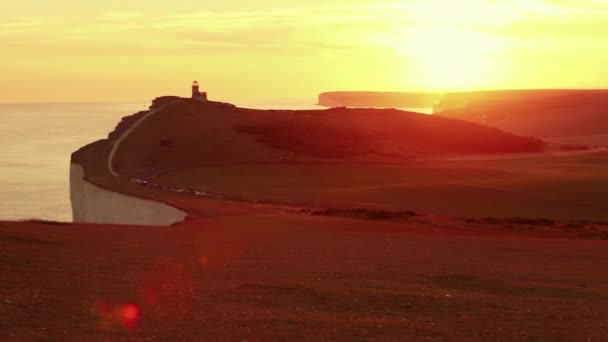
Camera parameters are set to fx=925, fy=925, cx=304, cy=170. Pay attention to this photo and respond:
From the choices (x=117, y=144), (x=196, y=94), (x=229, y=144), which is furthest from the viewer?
(x=196, y=94)

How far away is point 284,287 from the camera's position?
57.5ft

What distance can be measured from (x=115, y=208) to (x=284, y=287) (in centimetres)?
3597

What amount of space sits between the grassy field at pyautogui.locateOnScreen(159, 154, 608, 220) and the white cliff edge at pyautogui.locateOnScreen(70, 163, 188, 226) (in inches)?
217

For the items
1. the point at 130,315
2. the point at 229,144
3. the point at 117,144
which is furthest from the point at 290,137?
the point at 130,315

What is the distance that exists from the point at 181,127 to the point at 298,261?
64.9 metres

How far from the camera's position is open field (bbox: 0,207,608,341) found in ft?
45.5

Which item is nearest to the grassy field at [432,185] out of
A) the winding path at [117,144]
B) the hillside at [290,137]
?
the winding path at [117,144]

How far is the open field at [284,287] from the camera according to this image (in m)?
13.9

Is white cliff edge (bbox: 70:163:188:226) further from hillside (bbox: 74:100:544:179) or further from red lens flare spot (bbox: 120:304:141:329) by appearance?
red lens flare spot (bbox: 120:304:141:329)

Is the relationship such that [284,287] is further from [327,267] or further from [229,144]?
[229,144]

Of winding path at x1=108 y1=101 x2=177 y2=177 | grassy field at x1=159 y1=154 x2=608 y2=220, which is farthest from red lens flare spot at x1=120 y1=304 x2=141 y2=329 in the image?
winding path at x1=108 y1=101 x2=177 y2=177

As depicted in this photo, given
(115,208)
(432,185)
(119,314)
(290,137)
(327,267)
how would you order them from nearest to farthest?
(119,314) → (327,267) → (115,208) → (432,185) → (290,137)

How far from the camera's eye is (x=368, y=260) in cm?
2258

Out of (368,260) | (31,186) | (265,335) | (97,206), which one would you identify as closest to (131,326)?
(265,335)
